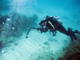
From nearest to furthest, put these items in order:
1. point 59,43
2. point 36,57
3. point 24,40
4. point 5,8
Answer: point 36,57 → point 24,40 → point 59,43 → point 5,8

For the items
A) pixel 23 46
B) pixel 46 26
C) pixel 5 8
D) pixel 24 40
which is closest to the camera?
pixel 46 26

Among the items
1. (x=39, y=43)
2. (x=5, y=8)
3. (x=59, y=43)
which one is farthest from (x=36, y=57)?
(x=5, y=8)

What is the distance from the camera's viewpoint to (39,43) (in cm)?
1050

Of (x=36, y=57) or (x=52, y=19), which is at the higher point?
(x=52, y=19)

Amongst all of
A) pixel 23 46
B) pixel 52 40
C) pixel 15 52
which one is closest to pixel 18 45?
pixel 23 46

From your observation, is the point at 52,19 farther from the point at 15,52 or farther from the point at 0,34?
the point at 0,34

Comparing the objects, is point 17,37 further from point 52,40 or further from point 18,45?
point 52,40

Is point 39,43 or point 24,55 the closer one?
point 24,55

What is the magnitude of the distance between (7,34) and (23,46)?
2.23m

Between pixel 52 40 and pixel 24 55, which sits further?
pixel 52 40

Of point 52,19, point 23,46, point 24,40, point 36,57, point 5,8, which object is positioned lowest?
point 36,57

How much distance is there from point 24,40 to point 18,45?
3.72 ft

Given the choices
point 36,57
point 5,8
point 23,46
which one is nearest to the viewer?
point 36,57

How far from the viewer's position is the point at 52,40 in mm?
11680
